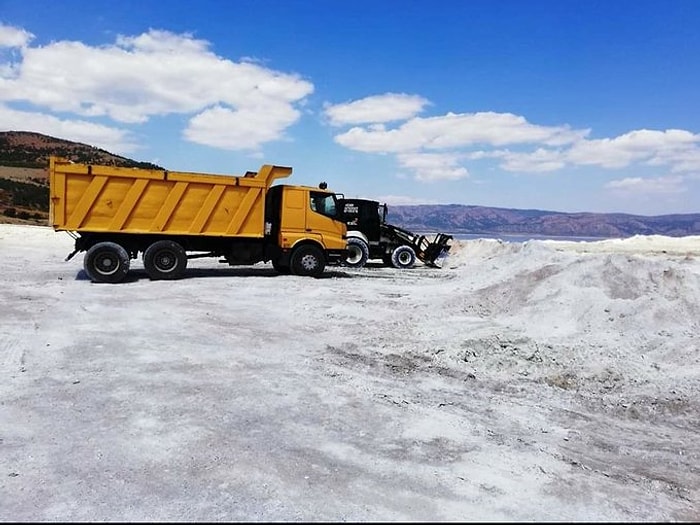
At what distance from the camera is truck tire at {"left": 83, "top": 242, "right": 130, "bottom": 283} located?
1319cm

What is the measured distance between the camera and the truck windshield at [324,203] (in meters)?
15.4

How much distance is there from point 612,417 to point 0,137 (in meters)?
86.6

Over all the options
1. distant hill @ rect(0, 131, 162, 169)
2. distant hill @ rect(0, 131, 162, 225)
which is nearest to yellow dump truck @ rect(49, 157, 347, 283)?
distant hill @ rect(0, 131, 162, 225)

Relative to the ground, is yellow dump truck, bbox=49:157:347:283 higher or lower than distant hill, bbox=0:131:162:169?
lower

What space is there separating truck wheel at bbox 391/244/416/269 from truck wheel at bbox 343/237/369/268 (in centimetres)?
148

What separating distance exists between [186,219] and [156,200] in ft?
2.71

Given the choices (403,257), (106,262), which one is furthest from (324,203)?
(403,257)

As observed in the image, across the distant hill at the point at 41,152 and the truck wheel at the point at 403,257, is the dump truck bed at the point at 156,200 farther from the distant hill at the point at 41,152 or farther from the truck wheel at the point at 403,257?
the distant hill at the point at 41,152

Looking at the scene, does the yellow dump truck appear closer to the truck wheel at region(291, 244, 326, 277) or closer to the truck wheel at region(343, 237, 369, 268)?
the truck wheel at region(291, 244, 326, 277)

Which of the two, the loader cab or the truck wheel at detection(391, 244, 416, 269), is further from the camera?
the truck wheel at detection(391, 244, 416, 269)

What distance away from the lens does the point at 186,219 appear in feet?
46.3

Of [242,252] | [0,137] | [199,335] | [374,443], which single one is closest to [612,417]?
[374,443]

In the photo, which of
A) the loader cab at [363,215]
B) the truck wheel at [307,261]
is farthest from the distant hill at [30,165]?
the truck wheel at [307,261]

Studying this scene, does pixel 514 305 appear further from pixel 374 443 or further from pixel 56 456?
pixel 56 456
